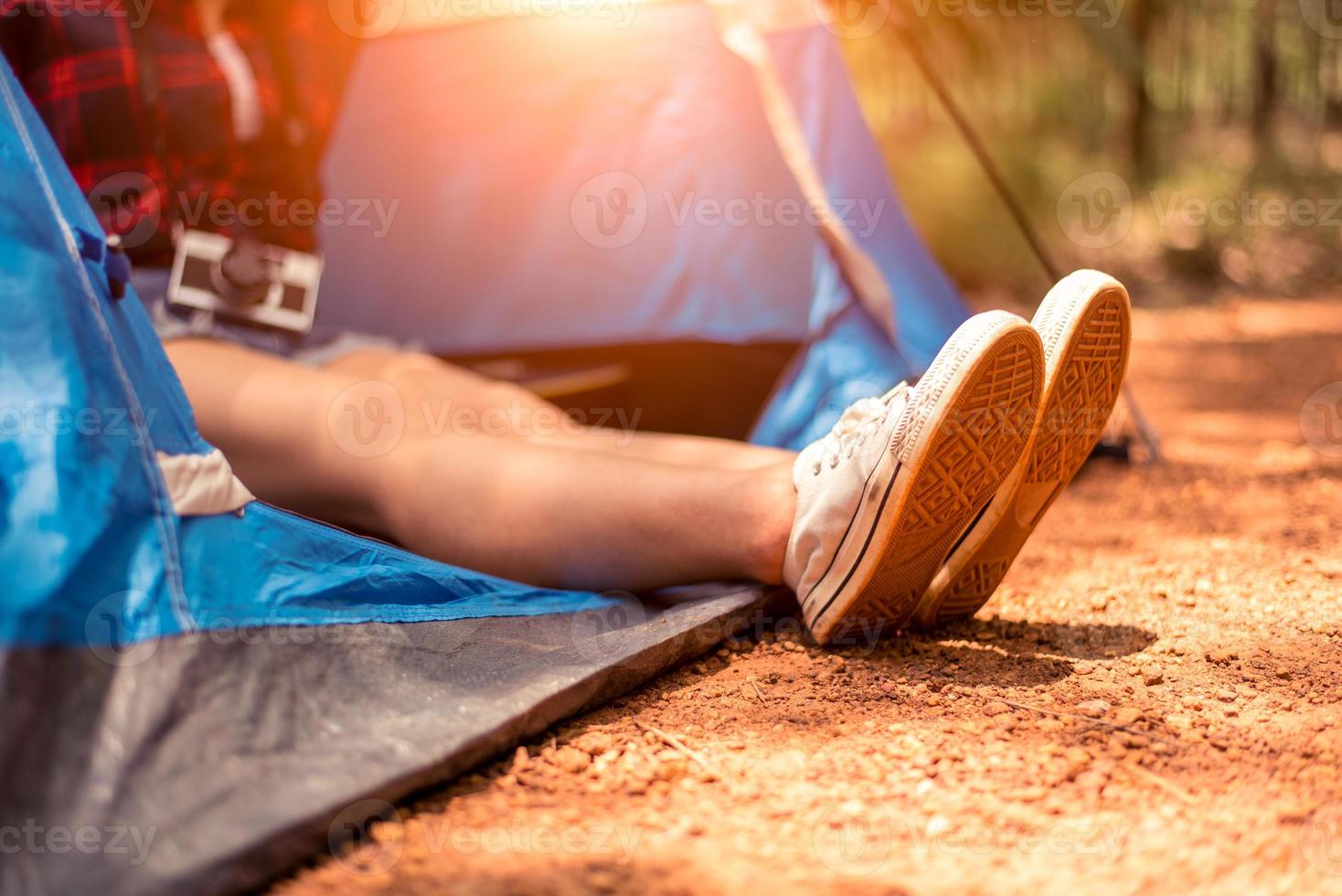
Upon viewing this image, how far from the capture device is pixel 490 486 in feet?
3.56

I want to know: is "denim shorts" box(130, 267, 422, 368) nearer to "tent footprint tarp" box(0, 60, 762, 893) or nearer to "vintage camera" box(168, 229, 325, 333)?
"vintage camera" box(168, 229, 325, 333)

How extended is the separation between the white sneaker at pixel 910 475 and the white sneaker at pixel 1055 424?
0.03m

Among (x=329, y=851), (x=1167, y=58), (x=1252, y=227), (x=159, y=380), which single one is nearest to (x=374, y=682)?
(x=329, y=851)

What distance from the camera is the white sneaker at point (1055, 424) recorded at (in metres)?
0.99

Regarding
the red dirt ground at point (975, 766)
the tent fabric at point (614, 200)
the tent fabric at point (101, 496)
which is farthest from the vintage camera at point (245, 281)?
the red dirt ground at point (975, 766)

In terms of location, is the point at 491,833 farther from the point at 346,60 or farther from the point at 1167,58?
the point at 1167,58

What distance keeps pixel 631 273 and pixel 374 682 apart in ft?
3.89

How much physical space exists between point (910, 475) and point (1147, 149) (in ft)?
16.2

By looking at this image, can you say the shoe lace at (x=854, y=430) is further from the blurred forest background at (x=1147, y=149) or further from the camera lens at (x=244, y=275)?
the blurred forest background at (x=1147, y=149)

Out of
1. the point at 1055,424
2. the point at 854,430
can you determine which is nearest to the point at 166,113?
the point at 854,430

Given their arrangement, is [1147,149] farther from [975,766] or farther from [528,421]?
[975,766]

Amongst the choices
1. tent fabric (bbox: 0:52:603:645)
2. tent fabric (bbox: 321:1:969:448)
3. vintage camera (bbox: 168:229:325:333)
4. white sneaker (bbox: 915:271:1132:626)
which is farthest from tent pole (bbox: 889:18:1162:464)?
tent fabric (bbox: 0:52:603:645)

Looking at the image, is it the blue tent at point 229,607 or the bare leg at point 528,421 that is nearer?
the blue tent at point 229,607

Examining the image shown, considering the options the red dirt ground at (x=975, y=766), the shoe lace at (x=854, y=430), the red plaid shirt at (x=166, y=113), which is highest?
the red plaid shirt at (x=166, y=113)
